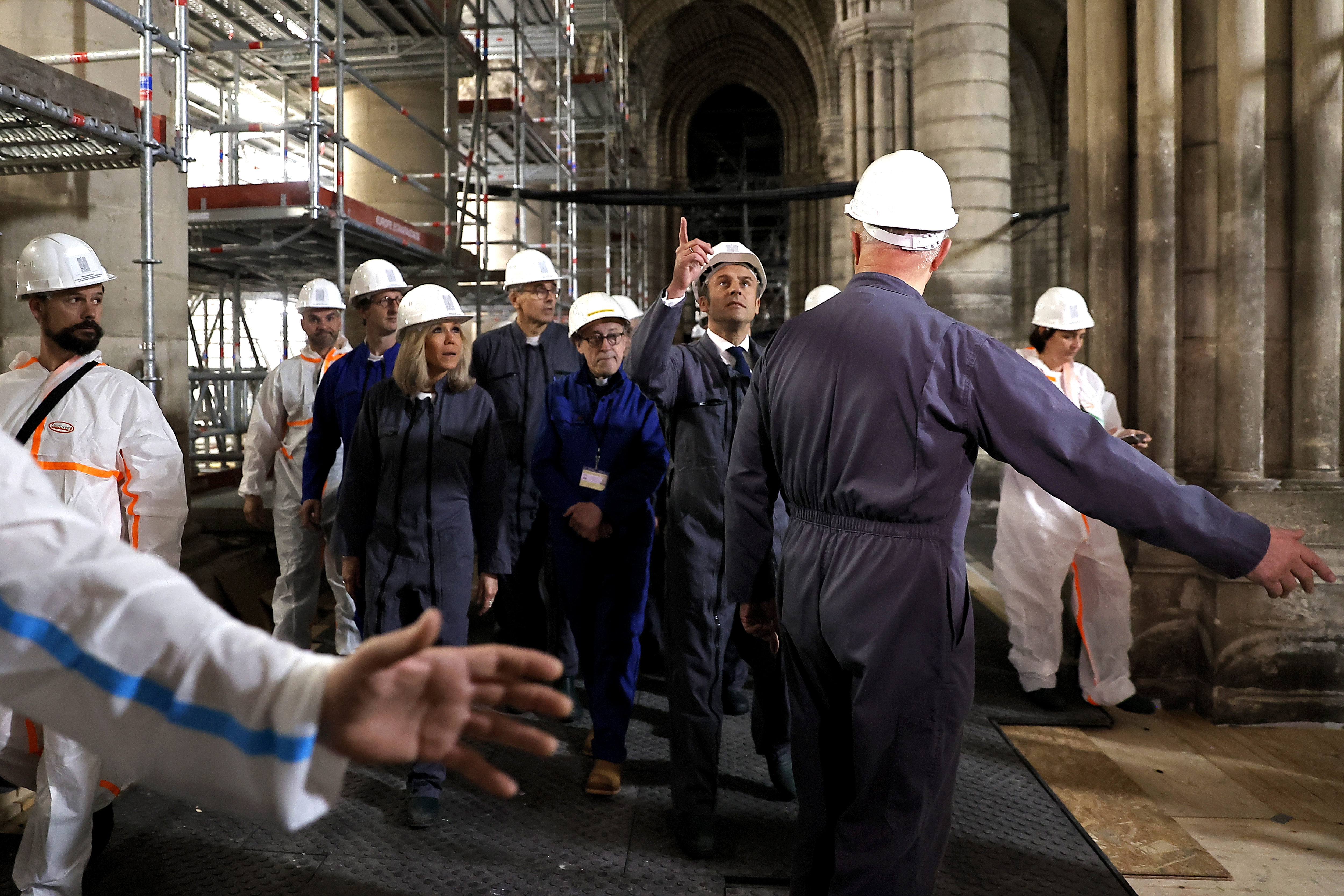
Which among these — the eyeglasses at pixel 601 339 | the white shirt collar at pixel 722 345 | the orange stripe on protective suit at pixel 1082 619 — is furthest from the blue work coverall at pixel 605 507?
the orange stripe on protective suit at pixel 1082 619

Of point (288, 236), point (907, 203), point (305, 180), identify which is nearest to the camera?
point (907, 203)

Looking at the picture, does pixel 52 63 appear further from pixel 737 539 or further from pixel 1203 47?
pixel 1203 47

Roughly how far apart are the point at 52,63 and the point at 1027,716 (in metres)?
5.79

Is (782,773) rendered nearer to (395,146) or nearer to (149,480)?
(149,480)

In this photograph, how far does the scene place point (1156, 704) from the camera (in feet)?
15.6

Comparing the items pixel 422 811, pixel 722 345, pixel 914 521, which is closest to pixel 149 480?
pixel 422 811

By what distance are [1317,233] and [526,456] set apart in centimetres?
409

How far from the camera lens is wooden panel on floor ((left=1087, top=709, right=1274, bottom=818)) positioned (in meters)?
3.61

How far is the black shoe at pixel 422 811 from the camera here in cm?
341

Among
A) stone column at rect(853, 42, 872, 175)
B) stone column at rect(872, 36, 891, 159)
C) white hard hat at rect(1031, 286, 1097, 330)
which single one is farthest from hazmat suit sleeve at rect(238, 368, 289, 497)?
stone column at rect(872, 36, 891, 159)

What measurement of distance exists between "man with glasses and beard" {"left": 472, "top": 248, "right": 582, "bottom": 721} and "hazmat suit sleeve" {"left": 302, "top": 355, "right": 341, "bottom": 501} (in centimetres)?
74

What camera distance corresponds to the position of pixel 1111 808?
3605 mm

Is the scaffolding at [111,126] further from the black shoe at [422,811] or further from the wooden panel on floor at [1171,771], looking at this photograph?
the wooden panel on floor at [1171,771]

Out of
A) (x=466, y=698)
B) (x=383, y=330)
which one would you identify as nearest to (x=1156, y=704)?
(x=383, y=330)
